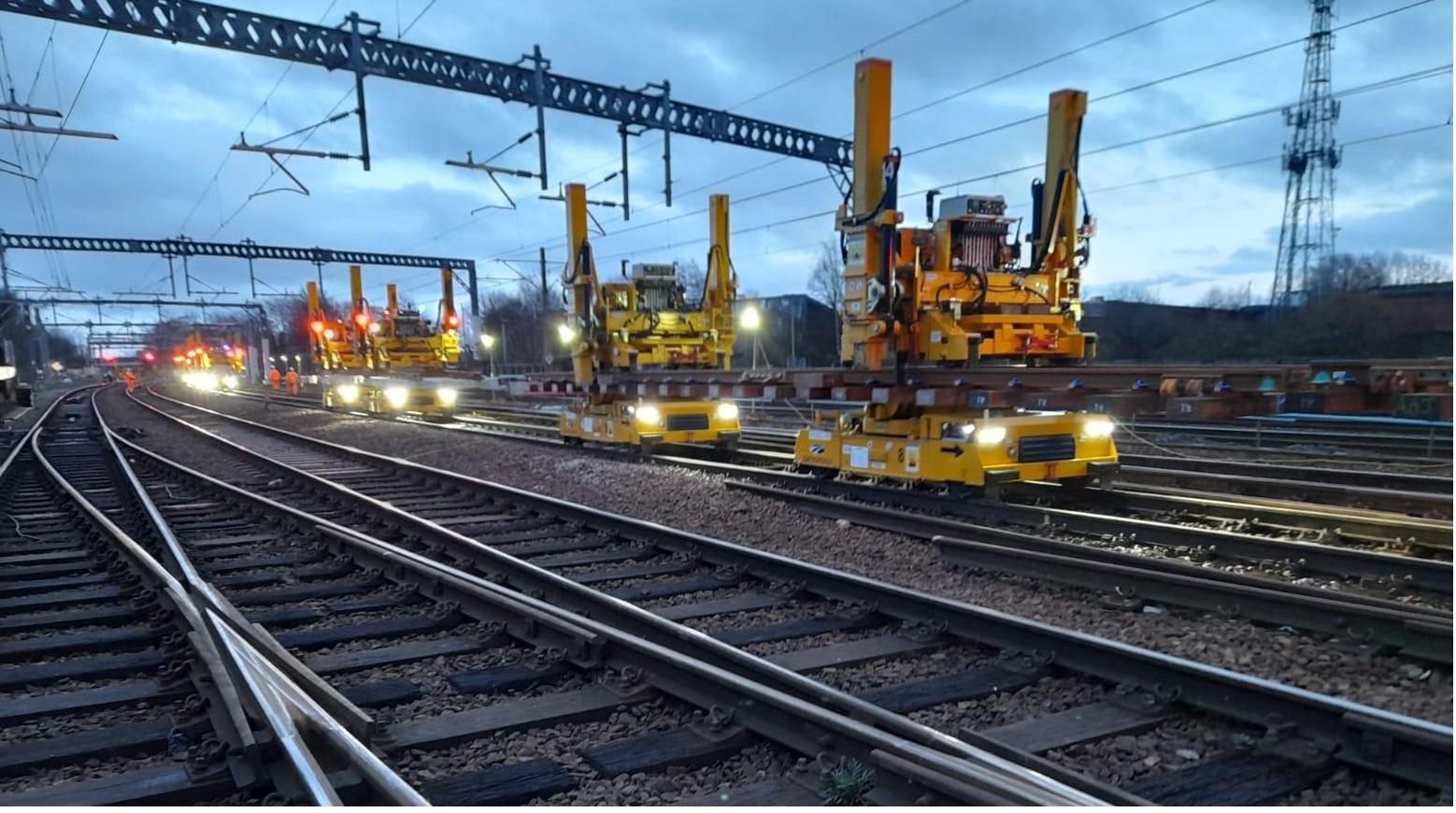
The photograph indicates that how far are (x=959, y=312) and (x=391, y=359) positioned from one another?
2118 cm

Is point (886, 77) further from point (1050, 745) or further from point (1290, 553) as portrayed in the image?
point (1050, 745)

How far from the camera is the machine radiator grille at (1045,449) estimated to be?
27.1ft

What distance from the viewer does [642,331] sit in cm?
1407

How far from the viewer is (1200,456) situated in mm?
12844

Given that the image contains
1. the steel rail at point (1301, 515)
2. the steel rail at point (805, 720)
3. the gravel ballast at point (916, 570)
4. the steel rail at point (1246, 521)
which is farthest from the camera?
the steel rail at point (1301, 515)

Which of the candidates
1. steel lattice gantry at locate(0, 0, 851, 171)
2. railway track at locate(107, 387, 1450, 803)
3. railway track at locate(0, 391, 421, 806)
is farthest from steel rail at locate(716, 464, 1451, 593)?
steel lattice gantry at locate(0, 0, 851, 171)

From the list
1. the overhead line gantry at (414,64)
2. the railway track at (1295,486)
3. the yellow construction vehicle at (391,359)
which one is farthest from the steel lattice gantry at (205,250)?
the railway track at (1295,486)

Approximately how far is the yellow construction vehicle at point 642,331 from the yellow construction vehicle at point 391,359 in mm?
10898

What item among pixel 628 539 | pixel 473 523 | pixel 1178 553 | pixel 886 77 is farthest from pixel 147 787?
pixel 886 77

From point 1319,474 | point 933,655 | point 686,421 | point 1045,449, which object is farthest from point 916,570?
point 686,421

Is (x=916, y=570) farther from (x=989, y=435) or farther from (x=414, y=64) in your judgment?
(x=414, y=64)

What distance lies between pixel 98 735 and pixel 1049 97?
10.3 metres

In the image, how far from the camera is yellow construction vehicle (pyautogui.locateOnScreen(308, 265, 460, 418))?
24031mm

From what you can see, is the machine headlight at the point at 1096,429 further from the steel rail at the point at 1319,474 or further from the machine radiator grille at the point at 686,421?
the machine radiator grille at the point at 686,421
